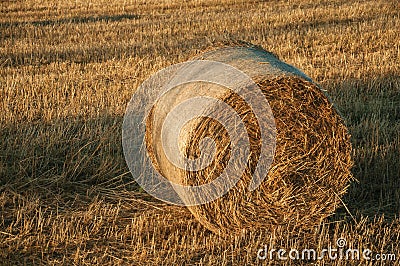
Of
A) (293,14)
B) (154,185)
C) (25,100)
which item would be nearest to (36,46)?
(25,100)

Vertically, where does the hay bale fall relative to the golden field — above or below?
above

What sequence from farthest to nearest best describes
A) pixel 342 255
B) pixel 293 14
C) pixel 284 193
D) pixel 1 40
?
pixel 293 14 < pixel 1 40 < pixel 284 193 < pixel 342 255

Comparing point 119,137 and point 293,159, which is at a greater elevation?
point 293,159

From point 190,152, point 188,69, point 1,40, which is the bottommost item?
point 1,40

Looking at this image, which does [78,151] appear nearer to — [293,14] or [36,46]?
[36,46]

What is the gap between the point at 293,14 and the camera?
1603 centimetres

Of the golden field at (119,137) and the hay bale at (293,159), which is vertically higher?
the hay bale at (293,159)

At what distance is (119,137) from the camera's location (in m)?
6.81

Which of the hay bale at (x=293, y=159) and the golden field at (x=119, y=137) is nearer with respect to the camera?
the golden field at (x=119, y=137)

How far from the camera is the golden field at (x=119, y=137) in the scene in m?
4.64

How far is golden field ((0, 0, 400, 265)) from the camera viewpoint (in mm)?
4645

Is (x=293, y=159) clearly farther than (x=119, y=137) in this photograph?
No

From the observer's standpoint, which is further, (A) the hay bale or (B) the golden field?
(A) the hay bale

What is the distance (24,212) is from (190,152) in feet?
5.14
